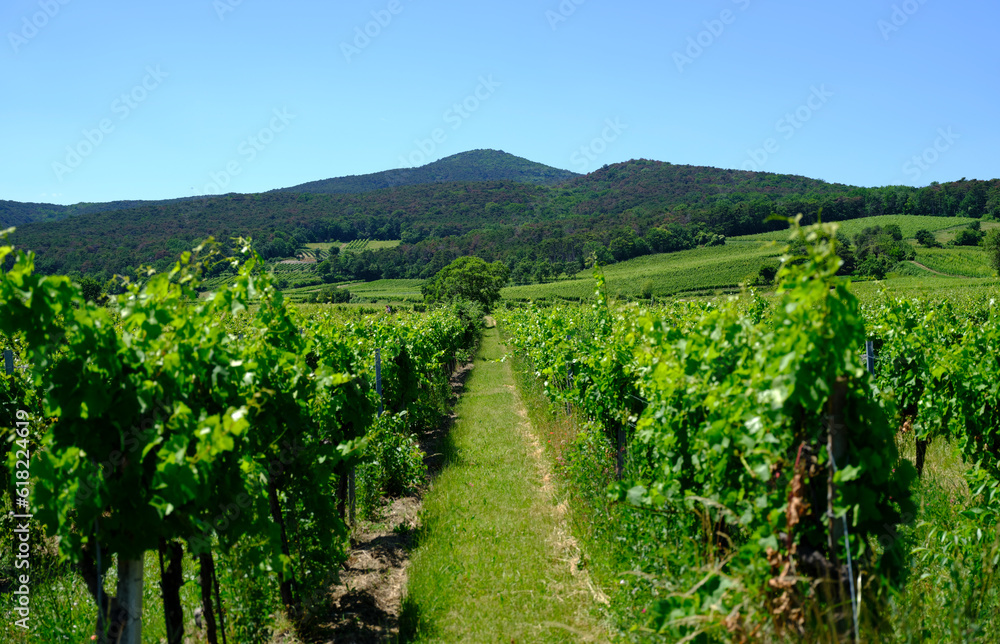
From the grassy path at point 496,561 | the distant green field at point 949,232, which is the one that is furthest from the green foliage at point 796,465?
the distant green field at point 949,232

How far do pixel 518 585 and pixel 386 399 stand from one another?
16.2 feet

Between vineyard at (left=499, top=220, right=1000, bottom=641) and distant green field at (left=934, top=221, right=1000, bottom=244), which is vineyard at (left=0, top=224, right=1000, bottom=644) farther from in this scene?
distant green field at (left=934, top=221, right=1000, bottom=244)

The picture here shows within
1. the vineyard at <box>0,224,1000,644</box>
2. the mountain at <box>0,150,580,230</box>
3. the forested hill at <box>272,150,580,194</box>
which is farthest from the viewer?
the forested hill at <box>272,150,580,194</box>

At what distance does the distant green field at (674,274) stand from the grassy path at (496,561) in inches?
1700

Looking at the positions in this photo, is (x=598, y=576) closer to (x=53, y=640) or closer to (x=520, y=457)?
(x=53, y=640)

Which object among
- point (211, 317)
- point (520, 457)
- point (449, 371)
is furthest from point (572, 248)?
point (211, 317)

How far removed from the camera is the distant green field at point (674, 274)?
57344 mm

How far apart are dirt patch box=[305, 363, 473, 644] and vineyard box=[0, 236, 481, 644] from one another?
0.68ft

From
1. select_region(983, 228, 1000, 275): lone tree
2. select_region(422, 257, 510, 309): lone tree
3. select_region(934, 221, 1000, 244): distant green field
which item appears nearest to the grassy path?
select_region(422, 257, 510, 309): lone tree

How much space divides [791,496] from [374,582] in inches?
153

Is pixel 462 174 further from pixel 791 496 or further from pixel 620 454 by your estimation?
pixel 791 496

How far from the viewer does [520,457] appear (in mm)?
9320

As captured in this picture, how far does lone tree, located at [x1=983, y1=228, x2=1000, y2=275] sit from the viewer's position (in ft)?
165

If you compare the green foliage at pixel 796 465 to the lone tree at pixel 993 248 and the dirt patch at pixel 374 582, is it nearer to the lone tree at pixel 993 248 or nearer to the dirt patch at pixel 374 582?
the dirt patch at pixel 374 582
